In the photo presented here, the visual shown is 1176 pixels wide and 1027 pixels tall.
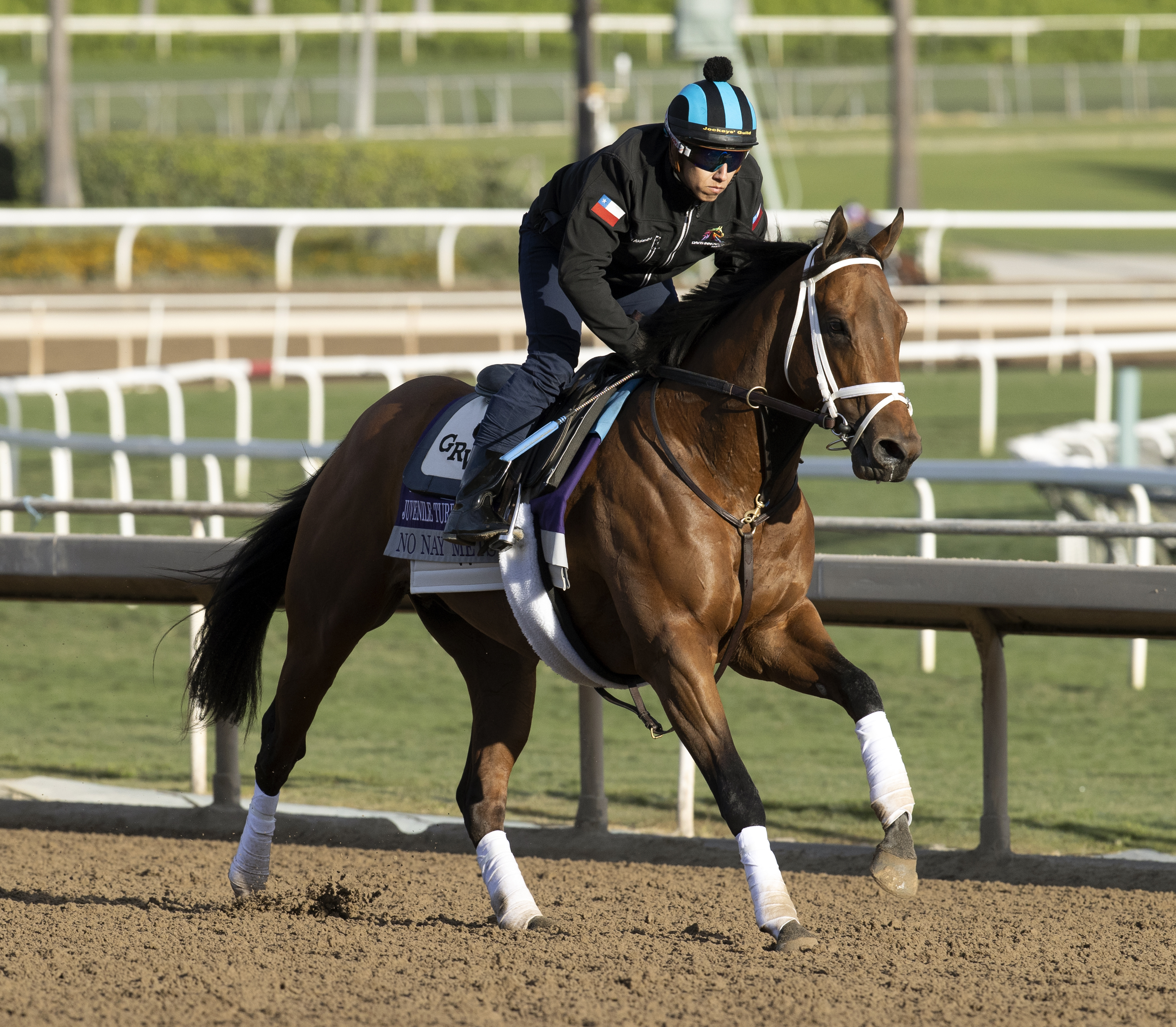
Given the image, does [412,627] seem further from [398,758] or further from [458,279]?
[458,279]

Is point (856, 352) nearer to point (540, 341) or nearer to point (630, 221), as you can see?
point (630, 221)

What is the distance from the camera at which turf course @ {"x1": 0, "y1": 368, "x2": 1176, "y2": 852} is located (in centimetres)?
580

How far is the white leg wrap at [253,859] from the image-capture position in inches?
177

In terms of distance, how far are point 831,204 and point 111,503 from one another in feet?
86.4

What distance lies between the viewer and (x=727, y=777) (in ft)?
12.1

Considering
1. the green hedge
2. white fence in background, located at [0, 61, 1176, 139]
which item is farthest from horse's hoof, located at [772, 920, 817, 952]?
white fence in background, located at [0, 61, 1176, 139]

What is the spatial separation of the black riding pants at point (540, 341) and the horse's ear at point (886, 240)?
590 mm

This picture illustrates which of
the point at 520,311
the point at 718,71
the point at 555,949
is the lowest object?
the point at 555,949

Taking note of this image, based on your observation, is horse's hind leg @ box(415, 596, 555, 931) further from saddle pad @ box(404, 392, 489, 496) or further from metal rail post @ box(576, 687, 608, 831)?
metal rail post @ box(576, 687, 608, 831)

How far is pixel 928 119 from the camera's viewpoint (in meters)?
41.5

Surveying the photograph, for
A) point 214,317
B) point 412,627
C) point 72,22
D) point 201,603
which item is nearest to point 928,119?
point 72,22

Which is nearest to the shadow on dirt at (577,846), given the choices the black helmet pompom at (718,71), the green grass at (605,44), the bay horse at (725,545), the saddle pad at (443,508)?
the bay horse at (725,545)

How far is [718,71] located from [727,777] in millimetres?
1618

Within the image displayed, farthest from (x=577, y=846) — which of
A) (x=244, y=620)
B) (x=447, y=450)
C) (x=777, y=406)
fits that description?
(x=777, y=406)
